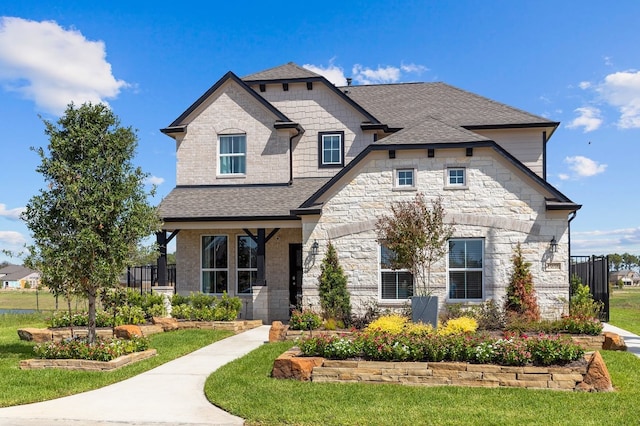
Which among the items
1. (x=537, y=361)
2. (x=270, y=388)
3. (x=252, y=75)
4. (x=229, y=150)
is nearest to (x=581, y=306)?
(x=537, y=361)

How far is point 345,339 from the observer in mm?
11188

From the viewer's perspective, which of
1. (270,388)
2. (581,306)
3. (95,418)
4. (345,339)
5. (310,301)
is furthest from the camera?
(310,301)

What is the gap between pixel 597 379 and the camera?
963 centimetres

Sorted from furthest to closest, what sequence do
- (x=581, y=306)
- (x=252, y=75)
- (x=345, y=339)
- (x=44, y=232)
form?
(x=252, y=75), (x=581, y=306), (x=44, y=232), (x=345, y=339)

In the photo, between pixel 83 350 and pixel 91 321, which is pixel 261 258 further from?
pixel 83 350

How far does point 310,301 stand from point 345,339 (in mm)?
6188

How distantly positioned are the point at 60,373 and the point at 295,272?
33.0 ft

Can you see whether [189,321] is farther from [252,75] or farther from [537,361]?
[537,361]

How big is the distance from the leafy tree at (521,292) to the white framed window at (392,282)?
106 inches

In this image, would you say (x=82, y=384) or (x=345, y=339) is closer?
(x=82, y=384)

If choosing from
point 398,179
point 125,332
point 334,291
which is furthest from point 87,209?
point 398,179

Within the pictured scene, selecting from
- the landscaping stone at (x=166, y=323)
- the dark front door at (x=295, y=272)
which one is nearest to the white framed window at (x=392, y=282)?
the dark front door at (x=295, y=272)

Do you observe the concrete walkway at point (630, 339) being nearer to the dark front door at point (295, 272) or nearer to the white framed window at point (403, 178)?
the white framed window at point (403, 178)

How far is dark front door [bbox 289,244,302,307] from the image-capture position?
20.4 m
